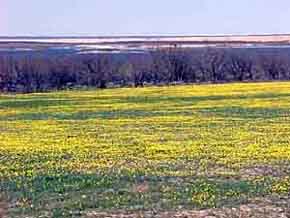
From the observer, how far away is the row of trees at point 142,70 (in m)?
96.2

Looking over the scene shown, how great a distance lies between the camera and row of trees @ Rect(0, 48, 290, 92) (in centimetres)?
9619

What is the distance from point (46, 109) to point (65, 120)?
34.4 feet

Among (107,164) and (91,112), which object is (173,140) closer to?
(107,164)

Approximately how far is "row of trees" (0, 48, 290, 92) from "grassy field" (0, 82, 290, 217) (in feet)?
166

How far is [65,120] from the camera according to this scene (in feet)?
137

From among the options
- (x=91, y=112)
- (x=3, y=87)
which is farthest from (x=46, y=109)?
(x=3, y=87)

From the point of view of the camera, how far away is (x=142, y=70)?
102 meters

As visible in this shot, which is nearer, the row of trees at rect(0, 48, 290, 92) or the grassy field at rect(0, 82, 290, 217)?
the grassy field at rect(0, 82, 290, 217)

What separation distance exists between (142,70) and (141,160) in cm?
7973

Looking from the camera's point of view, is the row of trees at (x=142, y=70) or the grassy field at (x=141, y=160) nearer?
the grassy field at (x=141, y=160)

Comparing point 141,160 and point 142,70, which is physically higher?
point 141,160

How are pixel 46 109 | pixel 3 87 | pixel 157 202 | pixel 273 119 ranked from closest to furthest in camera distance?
1. pixel 157 202
2. pixel 273 119
3. pixel 46 109
4. pixel 3 87

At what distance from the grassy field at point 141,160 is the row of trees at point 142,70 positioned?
5068cm

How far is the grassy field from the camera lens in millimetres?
16516
